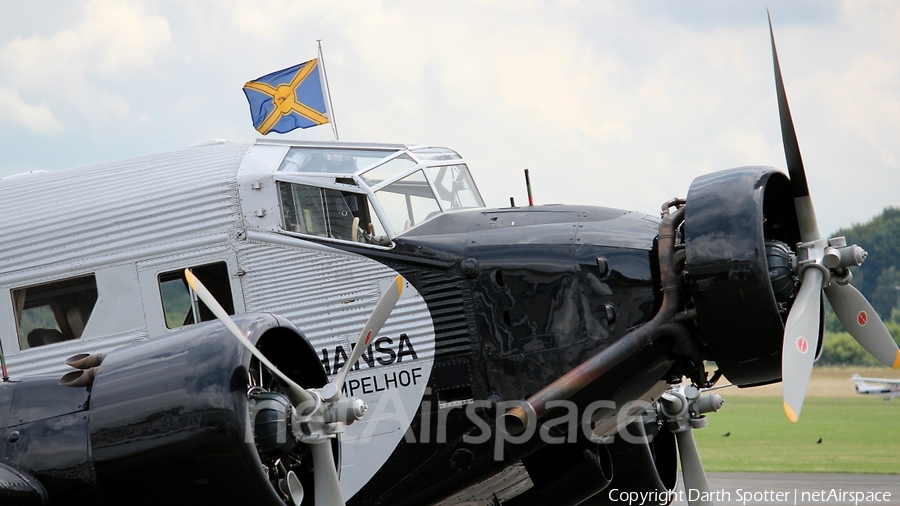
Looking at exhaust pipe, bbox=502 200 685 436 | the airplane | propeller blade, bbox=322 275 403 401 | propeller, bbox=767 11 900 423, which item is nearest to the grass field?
the airplane

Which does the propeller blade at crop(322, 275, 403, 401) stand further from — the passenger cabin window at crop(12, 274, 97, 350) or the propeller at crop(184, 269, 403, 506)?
the passenger cabin window at crop(12, 274, 97, 350)

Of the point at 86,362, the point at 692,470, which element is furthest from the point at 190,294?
the point at 692,470

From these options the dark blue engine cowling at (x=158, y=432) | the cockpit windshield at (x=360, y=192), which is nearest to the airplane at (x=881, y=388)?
the cockpit windshield at (x=360, y=192)

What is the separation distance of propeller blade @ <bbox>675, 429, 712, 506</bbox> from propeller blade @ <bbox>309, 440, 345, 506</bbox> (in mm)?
5103

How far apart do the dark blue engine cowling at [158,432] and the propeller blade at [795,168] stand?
16.4 ft

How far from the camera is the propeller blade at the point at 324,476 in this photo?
315 inches

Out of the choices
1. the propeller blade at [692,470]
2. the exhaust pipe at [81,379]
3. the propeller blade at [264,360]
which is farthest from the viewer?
the propeller blade at [692,470]

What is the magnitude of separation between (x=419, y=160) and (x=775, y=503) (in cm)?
1525

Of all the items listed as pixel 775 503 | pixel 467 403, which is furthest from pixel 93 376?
pixel 775 503

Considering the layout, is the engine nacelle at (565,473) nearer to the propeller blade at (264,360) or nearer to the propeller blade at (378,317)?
the propeller blade at (378,317)

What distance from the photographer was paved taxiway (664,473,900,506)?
864 inches

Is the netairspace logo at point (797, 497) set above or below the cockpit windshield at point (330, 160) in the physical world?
below

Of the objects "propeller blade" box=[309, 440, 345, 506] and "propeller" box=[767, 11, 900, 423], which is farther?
"propeller" box=[767, 11, 900, 423]

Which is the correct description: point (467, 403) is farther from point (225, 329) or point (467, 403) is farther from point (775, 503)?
point (775, 503)
